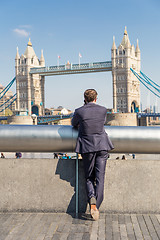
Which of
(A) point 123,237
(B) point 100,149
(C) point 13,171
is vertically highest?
(B) point 100,149

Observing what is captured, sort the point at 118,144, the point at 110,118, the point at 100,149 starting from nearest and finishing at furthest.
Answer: the point at 100,149 → the point at 118,144 → the point at 110,118

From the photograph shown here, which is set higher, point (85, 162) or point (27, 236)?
point (85, 162)

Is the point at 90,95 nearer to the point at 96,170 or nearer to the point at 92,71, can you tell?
the point at 96,170

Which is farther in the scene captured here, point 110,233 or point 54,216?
point 54,216

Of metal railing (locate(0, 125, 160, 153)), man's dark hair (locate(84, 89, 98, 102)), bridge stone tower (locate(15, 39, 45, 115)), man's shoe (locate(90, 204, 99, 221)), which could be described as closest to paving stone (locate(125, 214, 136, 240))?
man's shoe (locate(90, 204, 99, 221))

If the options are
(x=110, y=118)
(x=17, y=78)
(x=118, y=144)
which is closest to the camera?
(x=118, y=144)

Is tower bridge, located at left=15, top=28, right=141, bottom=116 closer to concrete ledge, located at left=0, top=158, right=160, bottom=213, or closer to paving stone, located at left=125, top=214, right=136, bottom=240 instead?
concrete ledge, located at left=0, top=158, right=160, bottom=213

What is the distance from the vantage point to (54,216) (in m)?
2.86

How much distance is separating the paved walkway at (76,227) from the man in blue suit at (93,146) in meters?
0.20

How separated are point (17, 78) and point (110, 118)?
1425 inches

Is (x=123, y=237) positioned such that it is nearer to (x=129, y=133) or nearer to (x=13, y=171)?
(x=129, y=133)

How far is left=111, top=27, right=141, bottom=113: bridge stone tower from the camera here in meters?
68.3

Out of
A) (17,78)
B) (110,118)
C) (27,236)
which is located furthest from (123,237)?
(17,78)

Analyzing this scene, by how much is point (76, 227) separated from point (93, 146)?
658 millimetres
